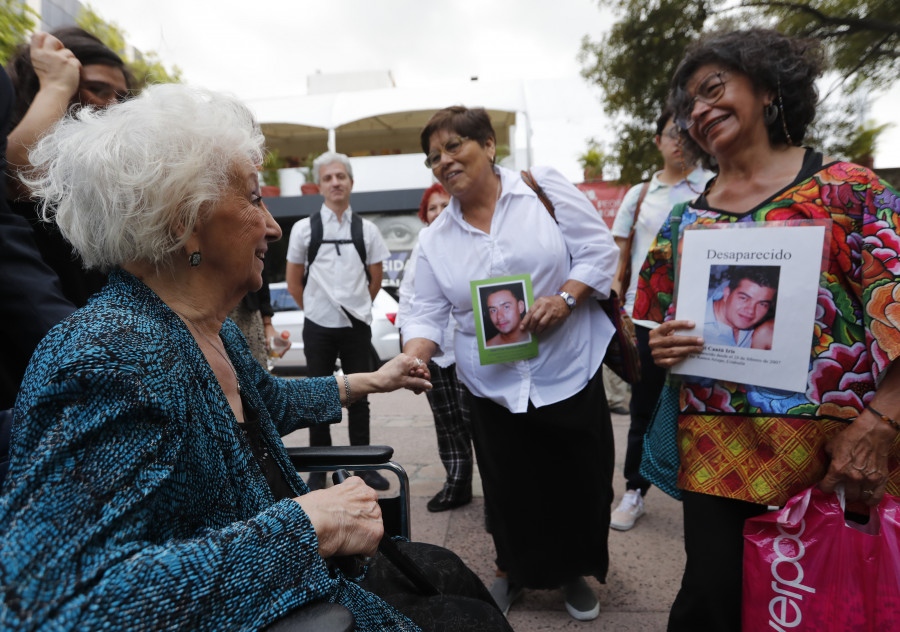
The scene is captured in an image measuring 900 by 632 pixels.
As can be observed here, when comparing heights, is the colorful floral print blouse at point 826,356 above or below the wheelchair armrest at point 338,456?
above

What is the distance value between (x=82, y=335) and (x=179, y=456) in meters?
0.28

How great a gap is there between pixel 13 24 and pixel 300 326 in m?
5.33

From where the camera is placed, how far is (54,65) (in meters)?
1.87

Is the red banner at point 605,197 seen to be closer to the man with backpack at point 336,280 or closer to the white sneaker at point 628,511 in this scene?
the man with backpack at point 336,280

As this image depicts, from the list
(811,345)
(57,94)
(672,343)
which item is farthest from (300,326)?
(811,345)

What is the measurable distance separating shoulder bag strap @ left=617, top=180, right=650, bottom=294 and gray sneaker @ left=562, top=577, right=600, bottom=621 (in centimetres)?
193

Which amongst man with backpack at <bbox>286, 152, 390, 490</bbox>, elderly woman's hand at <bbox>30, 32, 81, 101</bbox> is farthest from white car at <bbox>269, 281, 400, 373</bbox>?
elderly woman's hand at <bbox>30, 32, 81, 101</bbox>

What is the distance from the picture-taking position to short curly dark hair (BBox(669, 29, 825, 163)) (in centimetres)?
160

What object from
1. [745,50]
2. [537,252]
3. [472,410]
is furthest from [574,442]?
[745,50]

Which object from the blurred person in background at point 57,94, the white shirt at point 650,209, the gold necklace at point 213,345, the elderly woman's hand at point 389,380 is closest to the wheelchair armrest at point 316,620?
the gold necklace at point 213,345

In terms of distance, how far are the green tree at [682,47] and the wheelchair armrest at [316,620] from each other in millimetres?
2030

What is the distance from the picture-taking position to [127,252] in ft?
3.99

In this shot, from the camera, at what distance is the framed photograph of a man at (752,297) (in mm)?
1424

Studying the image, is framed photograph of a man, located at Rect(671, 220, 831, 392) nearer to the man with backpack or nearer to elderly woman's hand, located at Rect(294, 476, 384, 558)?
elderly woman's hand, located at Rect(294, 476, 384, 558)
